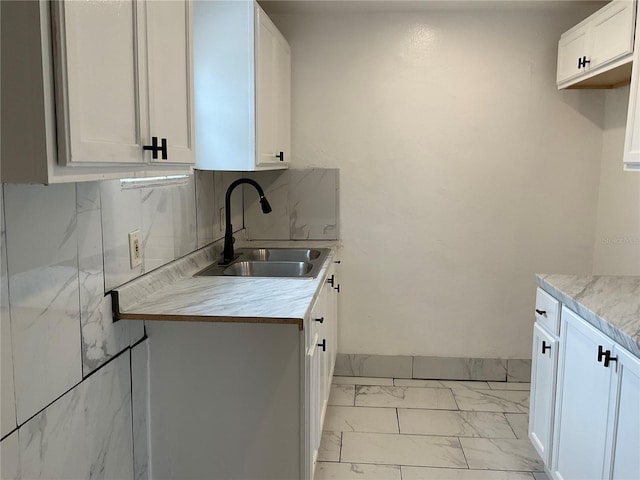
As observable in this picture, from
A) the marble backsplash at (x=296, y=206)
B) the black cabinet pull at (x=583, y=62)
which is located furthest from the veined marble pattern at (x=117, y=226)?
the black cabinet pull at (x=583, y=62)

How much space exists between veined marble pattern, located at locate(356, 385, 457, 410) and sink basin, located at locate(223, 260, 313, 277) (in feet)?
3.02

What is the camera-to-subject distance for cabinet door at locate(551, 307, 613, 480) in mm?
1875

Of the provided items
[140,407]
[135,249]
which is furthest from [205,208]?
[140,407]

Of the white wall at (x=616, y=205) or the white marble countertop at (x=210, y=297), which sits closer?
the white marble countertop at (x=210, y=297)

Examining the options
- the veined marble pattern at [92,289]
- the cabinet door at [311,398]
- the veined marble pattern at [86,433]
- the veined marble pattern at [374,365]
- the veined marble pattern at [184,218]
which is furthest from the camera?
the veined marble pattern at [374,365]

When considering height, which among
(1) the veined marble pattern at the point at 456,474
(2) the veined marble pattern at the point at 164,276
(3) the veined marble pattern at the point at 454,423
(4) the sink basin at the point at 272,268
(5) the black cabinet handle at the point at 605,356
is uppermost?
(2) the veined marble pattern at the point at 164,276

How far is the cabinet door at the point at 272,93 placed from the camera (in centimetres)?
255

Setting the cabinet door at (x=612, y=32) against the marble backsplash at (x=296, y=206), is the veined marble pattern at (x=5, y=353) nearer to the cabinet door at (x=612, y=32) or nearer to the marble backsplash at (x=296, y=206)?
the marble backsplash at (x=296, y=206)

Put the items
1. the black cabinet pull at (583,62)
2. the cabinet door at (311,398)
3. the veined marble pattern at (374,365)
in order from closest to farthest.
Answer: the cabinet door at (311,398) < the black cabinet pull at (583,62) < the veined marble pattern at (374,365)

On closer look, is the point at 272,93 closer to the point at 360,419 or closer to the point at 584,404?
the point at 360,419

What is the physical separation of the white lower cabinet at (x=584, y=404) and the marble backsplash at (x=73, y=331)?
1.59 meters

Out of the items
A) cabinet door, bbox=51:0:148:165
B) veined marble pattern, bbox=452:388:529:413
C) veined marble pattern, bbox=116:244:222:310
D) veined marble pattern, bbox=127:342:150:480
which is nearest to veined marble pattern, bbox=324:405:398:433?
veined marble pattern, bbox=452:388:529:413

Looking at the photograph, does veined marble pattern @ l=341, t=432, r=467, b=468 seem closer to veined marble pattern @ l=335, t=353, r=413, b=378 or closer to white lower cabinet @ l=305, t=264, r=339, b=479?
white lower cabinet @ l=305, t=264, r=339, b=479

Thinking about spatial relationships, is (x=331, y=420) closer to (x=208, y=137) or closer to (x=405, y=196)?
A: (x=405, y=196)
